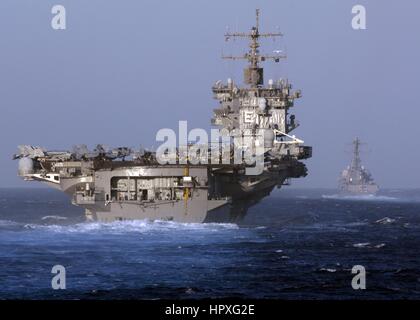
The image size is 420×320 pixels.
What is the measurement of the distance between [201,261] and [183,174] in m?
17.8

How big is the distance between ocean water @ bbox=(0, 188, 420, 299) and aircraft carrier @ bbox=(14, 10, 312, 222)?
1340mm

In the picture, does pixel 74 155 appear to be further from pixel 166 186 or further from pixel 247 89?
pixel 247 89

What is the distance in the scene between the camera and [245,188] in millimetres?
58938

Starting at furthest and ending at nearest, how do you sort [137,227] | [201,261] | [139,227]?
[137,227] → [139,227] → [201,261]

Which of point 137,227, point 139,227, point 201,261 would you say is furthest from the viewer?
point 137,227

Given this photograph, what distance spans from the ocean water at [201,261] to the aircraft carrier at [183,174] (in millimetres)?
1340

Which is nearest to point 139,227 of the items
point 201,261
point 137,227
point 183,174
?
point 137,227

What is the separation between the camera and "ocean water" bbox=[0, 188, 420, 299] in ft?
91.7

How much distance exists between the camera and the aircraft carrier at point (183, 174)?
54156mm

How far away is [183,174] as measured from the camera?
2117 inches

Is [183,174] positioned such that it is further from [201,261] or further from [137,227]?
[201,261]

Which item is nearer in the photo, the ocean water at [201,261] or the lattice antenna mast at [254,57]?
the ocean water at [201,261]
